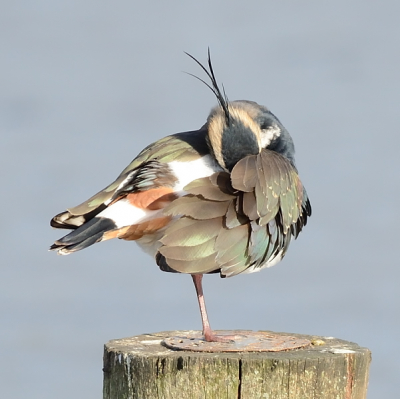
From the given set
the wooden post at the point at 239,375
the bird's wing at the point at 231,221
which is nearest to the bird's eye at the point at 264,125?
the bird's wing at the point at 231,221

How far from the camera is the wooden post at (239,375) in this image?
Answer: 3.52 m

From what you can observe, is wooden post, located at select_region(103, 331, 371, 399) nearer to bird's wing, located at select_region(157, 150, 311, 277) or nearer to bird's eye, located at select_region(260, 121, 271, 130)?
bird's wing, located at select_region(157, 150, 311, 277)

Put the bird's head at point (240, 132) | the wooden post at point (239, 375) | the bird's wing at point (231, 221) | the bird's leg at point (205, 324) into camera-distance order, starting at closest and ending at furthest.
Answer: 1. the wooden post at point (239, 375)
2. the bird's wing at point (231, 221)
3. the bird's leg at point (205, 324)
4. the bird's head at point (240, 132)

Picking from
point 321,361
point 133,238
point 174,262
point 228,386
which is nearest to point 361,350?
point 321,361

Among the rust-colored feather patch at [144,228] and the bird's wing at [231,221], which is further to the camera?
the rust-colored feather patch at [144,228]

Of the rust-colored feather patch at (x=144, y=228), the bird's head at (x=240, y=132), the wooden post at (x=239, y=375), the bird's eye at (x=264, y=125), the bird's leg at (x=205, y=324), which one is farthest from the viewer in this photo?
the bird's eye at (x=264, y=125)

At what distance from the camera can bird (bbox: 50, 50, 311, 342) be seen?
4121mm

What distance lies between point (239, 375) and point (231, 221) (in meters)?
0.95

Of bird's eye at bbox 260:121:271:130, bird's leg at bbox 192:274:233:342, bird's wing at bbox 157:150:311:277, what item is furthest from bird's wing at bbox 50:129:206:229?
bird's leg at bbox 192:274:233:342

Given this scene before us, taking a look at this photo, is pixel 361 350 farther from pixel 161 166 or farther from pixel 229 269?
pixel 161 166

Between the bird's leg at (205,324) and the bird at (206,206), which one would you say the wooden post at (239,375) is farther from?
the bird at (206,206)

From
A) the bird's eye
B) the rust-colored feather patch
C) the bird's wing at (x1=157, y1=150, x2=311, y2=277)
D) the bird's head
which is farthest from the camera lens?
the bird's eye

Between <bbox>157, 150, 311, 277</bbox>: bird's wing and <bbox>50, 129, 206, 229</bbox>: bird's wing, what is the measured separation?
323 millimetres

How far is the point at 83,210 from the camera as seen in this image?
4.38 m
